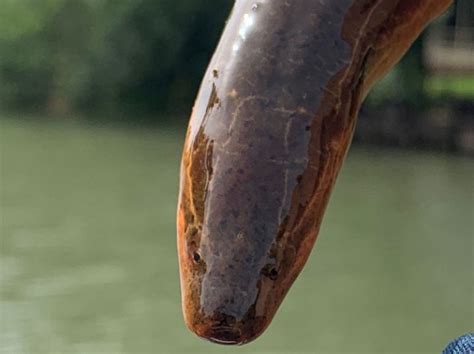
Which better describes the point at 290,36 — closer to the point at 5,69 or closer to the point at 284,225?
the point at 284,225

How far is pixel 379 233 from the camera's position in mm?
11570

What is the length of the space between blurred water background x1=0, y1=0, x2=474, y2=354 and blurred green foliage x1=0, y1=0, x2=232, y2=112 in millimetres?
28

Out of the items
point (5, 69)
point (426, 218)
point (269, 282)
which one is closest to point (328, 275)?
point (426, 218)

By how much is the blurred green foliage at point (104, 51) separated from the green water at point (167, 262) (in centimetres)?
404

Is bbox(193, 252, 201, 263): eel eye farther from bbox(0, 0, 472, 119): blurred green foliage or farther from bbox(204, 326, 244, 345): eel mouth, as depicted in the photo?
bbox(0, 0, 472, 119): blurred green foliage

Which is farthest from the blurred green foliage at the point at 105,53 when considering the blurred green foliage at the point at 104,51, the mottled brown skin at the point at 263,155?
the mottled brown skin at the point at 263,155

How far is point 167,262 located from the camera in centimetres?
995

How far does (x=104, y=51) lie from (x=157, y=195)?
715 centimetres

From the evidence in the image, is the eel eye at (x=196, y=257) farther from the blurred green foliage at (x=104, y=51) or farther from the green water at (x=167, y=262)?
the blurred green foliage at (x=104, y=51)

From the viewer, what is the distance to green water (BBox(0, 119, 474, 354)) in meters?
8.12

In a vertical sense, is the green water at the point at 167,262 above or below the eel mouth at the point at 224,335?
below

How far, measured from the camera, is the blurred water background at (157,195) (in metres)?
8.38

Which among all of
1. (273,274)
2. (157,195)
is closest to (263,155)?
(273,274)

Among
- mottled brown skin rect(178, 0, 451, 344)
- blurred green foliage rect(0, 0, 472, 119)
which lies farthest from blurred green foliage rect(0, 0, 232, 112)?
mottled brown skin rect(178, 0, 451, 344)
